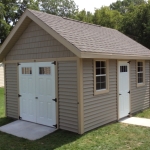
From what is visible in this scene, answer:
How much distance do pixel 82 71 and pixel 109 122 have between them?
2.54 metres

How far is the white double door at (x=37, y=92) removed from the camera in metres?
7.59

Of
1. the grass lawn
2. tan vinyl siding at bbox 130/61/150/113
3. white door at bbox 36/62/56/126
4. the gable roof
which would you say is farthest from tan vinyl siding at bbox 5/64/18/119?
tan vinyl siding at bbox 130/61/150/113

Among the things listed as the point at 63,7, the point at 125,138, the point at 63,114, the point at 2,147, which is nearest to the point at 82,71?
the point at 63,114

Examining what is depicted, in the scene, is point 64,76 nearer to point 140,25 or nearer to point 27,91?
point 27,91

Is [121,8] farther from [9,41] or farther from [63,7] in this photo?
[9,41]

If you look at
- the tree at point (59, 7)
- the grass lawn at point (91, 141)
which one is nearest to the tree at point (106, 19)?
the tree at point (59, 7)

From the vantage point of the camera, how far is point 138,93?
395 inches

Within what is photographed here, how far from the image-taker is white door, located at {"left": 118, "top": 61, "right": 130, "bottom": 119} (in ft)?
28.6

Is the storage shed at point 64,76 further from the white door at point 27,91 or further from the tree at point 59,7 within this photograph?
the tree at point 59,7

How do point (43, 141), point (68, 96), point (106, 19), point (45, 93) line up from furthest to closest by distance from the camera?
point (106, 19) < point (45, 93) < point (68, 96) < point (43, 141)

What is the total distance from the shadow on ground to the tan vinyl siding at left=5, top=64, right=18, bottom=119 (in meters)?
2.02

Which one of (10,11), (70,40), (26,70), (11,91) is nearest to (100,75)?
(70,40)

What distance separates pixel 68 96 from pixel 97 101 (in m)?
1.07

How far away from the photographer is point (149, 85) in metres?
11.1
